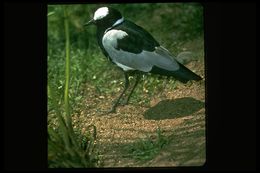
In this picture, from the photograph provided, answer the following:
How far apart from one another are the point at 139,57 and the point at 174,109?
0.32 m

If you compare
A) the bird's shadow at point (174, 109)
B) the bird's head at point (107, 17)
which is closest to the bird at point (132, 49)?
the bird's head at point (107, 17)

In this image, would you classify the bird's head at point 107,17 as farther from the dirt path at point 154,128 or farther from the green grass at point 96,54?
the dirt path at point 154,128

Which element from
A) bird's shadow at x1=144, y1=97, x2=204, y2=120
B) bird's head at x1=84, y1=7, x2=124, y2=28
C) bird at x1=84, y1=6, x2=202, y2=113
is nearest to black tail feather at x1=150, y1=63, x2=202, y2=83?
bird at x1=84, y1=6, x2=202, y2=113

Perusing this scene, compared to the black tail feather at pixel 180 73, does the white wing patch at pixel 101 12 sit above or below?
above

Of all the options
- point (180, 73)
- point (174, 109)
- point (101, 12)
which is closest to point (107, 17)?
point (101, 12)

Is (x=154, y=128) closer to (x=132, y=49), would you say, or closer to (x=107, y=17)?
(x=132, y=49)

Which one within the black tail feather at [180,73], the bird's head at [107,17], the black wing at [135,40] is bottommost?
the black tail feather at [180,73]

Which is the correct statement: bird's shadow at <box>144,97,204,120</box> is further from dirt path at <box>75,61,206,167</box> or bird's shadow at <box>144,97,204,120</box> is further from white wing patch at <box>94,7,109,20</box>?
white wing patch at <box>94,7,109,20</box>

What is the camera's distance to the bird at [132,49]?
304 cm

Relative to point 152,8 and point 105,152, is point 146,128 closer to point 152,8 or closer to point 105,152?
point 105,152

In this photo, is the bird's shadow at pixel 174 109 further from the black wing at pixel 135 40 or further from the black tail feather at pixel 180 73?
the black wing at pixel 135 40

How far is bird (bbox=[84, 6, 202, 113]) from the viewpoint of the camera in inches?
119

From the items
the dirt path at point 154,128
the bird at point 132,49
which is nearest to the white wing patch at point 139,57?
the bird at point 132,49

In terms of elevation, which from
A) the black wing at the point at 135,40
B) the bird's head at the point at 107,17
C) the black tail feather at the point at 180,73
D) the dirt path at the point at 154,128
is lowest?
the dirt path at the point at 154,128
